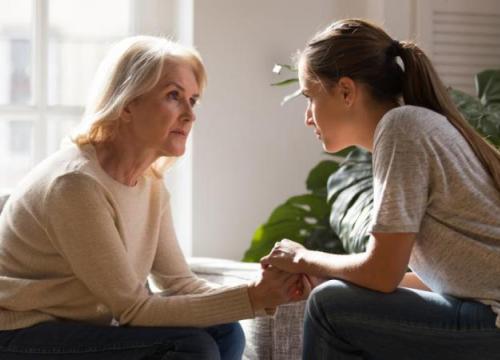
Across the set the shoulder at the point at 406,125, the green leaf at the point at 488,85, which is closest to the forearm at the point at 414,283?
the shoulder at the point at 406,125

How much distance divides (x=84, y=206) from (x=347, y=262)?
1.82ft

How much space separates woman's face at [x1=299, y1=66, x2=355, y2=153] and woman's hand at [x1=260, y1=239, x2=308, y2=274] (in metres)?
0.23

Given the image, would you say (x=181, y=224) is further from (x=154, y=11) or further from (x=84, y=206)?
(x=84, y=206)

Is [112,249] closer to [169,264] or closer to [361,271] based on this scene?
[169,264]

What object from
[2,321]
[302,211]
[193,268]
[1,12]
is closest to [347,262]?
[2,321]

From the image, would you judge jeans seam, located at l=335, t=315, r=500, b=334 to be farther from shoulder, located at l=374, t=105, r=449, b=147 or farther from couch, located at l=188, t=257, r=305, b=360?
couch, located at l=188, t=257, r=305, b=360

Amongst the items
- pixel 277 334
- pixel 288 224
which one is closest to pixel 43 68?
pixel 288 224

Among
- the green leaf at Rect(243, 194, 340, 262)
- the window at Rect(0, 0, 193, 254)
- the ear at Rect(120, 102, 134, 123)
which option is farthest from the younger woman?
the window at Rect(0, 0, 193, 254)

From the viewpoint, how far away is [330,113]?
2.03 meters

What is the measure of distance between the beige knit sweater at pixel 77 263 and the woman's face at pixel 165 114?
0.42ft

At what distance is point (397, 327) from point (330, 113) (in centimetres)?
49

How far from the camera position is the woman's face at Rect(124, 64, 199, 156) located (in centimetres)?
219

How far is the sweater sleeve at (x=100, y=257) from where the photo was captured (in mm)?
1981

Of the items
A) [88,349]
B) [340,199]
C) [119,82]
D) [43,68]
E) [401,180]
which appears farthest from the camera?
[43,68]
